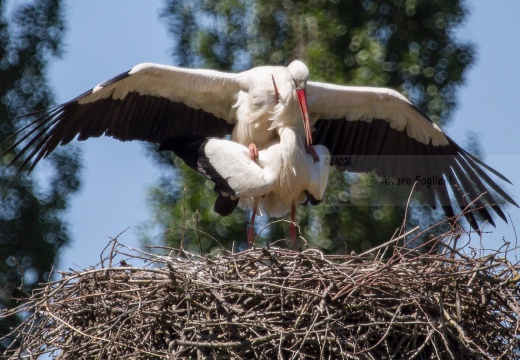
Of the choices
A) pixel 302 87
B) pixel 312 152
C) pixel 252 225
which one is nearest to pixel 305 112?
pixel 302 87

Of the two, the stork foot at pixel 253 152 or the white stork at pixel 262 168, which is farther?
the stork foot at pixel 253 152

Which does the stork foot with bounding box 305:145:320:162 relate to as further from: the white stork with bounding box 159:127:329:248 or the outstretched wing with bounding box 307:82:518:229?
the outstretched wing with bounding box 307:82:518:229

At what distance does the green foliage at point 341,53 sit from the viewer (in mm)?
11070

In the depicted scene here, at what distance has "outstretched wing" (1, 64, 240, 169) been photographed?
809 cm

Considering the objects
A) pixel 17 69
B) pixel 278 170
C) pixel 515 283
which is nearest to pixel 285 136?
pixel 278 170

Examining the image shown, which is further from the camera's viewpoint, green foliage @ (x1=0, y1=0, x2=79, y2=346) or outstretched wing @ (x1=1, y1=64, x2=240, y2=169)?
green foliage @ (x1=0, y1=0, x2=79, y2=346)

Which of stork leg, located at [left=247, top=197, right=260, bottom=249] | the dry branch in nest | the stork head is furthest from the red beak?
the dry branch in nest

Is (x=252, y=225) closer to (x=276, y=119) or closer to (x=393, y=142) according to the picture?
(x=276, y=119)

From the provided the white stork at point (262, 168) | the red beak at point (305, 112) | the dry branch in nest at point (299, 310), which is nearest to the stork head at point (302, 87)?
the red beak at point (305, 112)

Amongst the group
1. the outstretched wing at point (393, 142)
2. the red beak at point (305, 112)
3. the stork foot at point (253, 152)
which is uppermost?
the red beak at point (305, 112)

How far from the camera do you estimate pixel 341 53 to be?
11.4 m

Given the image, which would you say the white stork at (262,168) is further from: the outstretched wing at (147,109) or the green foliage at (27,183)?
the green foliage at (27,183)

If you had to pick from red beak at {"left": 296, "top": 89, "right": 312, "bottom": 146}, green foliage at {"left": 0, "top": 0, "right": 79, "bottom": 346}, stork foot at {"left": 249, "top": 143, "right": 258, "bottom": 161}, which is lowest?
green foliage at {"left": 0, "top": 0, "right": 79, "bottom": 346}

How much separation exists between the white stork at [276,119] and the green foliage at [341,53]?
7.71 feet
